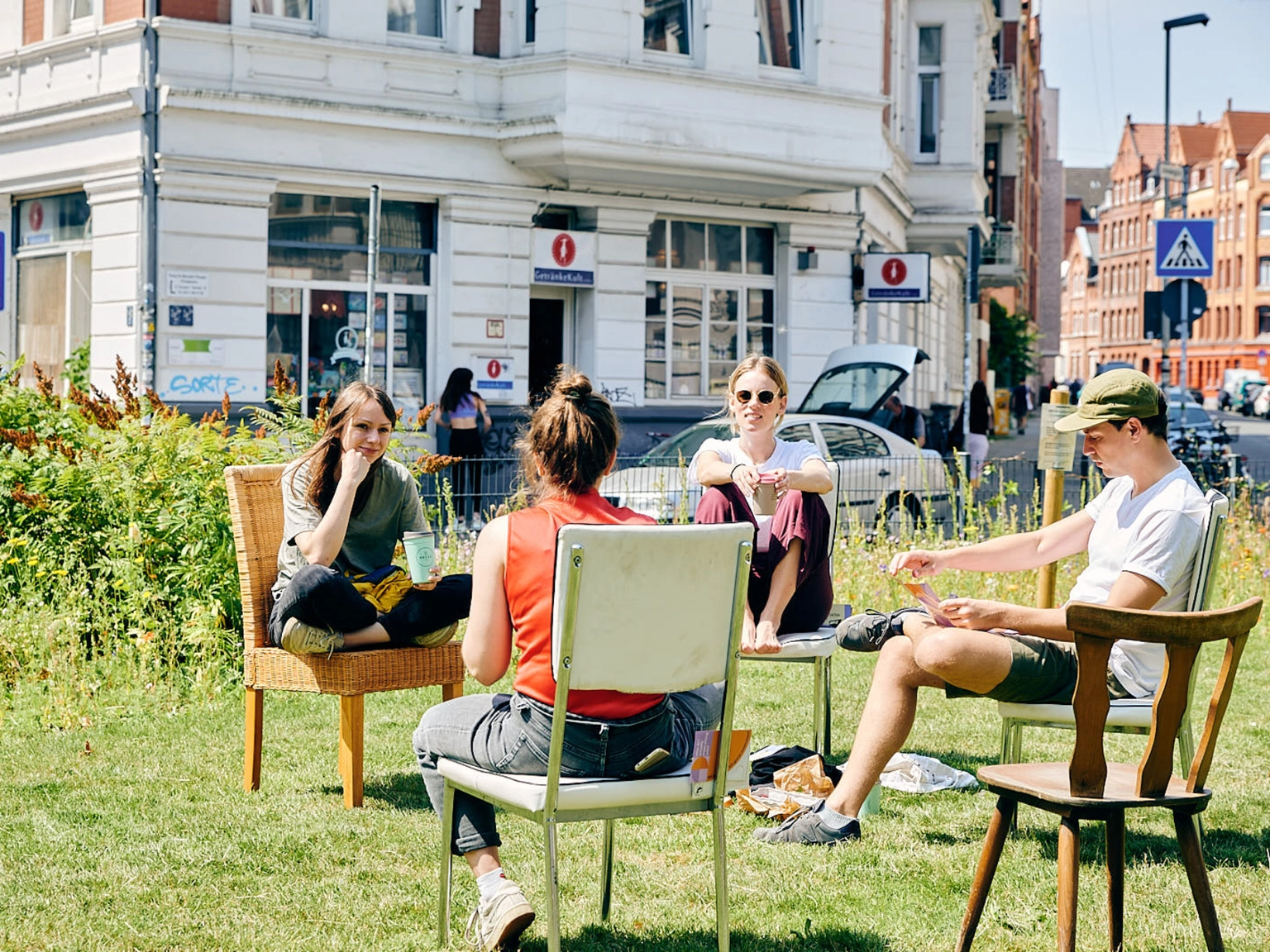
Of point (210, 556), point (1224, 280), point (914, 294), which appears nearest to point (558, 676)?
point (210, 556)

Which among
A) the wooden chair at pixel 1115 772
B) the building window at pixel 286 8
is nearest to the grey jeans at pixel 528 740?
the wooden chair at pixel 1115 772

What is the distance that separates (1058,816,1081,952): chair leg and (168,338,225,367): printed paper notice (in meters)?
14.9

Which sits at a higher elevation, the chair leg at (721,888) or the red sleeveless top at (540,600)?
the red sleeveless top at (540,600)

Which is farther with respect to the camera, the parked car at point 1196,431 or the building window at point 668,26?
the building window at point 668,26

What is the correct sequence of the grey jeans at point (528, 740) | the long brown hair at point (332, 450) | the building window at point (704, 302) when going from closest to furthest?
the grey jeans at point (528, 740) → the long brown hair at point (332, 450) → the building window at point (704, 302)

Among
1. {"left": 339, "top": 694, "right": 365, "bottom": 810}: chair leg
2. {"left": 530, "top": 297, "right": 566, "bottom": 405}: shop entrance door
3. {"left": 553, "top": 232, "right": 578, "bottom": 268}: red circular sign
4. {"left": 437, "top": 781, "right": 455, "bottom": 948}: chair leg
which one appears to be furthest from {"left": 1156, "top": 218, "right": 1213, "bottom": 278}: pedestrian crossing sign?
{"left": 437, "top": 781, "right": 455, "bottom": 948}: chair leg

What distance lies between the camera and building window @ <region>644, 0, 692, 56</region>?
20.3m

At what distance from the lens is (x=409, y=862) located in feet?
16.9

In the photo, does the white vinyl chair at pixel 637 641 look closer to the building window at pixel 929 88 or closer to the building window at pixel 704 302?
the building window at pixel 704 302

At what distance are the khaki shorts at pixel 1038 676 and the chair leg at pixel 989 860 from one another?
0.88m

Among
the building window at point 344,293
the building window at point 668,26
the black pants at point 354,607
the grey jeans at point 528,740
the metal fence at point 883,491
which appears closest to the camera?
the grey jeans at point 528,740

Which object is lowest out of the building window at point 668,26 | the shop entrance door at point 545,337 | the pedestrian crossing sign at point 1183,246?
the shop entrance door at point 545,337

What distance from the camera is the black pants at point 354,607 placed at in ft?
18.7

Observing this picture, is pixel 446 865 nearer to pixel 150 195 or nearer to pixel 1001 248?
pixel 150 195
